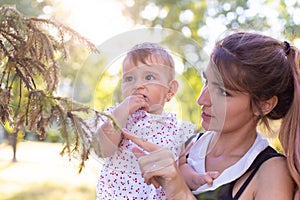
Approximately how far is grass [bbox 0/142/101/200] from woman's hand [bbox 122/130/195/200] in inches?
174

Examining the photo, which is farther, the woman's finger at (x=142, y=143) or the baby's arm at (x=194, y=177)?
the baby's arm at (x=194, y=177)

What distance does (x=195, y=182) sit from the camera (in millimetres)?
1278

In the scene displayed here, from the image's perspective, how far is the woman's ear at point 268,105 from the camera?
4.29ft

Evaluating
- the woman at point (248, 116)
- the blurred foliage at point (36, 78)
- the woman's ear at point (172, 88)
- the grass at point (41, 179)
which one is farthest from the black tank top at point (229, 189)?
the grass at point (41, 179)

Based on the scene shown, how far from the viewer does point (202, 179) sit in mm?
1256

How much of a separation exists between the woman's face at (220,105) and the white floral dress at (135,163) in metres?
0.06

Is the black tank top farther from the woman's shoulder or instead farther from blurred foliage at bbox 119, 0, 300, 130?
blurred foliage at bbox 119, 0, 300, 130

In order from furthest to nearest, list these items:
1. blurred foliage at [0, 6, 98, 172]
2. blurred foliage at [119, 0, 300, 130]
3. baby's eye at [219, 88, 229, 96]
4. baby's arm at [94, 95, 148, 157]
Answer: blurred foliage at [119, 0, 300, 130]
baby's eye at [219, 88, 229, 96]
baby's arm at [94, 95, 148, 157]
blurred foliage at [0, 6, 98, 172]

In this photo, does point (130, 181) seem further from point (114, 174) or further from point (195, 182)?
point (195, 182)

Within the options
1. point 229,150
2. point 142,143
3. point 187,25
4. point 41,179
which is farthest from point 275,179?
point 41,179

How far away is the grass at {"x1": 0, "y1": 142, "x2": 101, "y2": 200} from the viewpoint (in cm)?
823

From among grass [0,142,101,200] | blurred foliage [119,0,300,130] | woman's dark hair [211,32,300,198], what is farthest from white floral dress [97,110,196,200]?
grass [0,142,101,200]

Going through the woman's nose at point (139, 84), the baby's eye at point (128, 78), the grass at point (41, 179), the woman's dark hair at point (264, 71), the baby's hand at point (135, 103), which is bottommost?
the grass at point (41, 179)

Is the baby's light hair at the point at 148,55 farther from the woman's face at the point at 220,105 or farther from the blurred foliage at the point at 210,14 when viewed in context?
the blurred foliage at the point at 210,14
